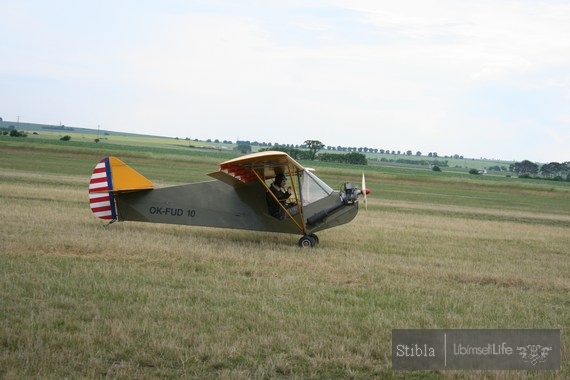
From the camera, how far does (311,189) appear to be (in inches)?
602

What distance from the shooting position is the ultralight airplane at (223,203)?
15.1m

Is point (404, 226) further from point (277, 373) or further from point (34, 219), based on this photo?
point (277, 373)

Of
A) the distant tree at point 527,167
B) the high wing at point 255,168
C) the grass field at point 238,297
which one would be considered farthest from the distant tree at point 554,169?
the high wing at point 255,168

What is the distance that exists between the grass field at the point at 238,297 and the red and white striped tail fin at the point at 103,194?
1.68 ft

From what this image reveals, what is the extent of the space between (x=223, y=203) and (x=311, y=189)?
2.06 meters

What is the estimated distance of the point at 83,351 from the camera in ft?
21.5

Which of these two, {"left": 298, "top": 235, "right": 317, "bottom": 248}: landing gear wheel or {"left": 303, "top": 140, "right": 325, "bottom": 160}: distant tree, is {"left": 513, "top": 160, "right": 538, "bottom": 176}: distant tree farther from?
{"left": 298, "top": 235, "right": 317, "bottom": 248}: landing gear wheel

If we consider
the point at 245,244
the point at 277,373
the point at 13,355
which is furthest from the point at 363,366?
the point at 245,244

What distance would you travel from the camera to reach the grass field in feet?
21.6

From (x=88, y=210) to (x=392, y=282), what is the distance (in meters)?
10.8

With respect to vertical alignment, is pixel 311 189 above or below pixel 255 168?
below

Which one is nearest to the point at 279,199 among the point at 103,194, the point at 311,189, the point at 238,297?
the point at 311,189

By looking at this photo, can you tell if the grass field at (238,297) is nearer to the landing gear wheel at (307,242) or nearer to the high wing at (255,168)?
the landing gear wheel at (307,242)

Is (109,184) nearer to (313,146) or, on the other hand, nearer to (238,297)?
(238,297)
